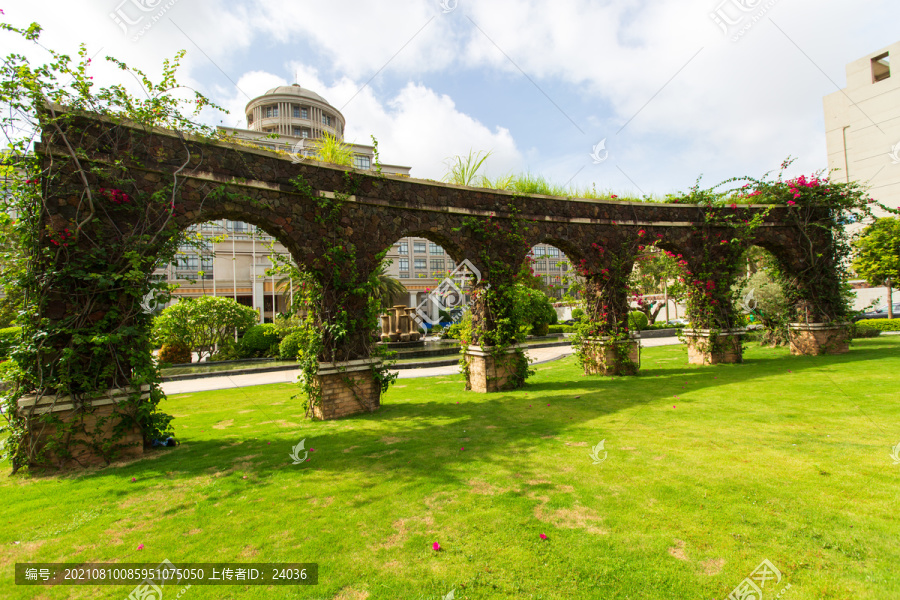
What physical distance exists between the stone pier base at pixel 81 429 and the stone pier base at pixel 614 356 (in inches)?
332

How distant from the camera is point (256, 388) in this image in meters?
10.2

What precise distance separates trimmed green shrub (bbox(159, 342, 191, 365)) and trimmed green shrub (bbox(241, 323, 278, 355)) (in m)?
2.02

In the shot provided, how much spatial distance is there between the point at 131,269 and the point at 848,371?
12276 mm

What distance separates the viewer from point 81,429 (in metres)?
4.52

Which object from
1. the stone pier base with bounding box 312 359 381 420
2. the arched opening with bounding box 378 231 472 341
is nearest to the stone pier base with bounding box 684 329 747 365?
the arched opening with bounding box 378 231 472 341

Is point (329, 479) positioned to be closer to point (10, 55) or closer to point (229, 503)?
point (229, 503)

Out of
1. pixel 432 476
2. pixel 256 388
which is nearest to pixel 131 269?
pixel 432 476

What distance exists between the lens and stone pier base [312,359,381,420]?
6523 mm
